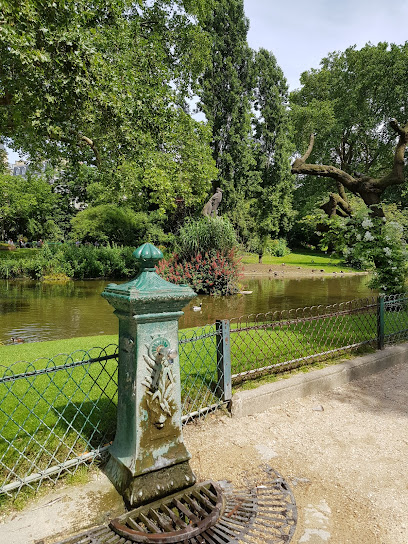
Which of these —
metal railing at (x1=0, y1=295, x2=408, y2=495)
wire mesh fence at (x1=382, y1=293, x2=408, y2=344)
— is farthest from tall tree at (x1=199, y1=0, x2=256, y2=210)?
metal railing at (x1=0, y1=295, x2=408, y2=495)

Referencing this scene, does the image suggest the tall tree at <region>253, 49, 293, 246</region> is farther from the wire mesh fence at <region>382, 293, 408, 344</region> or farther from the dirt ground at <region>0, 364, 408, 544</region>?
the dirt ground at <region>0, 364, 408, 544</region>

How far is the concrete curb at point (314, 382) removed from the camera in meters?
3.99

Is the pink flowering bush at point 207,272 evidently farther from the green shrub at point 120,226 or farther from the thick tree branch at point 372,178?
the green shrub at point 120,226

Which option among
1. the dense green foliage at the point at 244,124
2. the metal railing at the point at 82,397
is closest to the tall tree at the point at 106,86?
the metal railing at the point at 82,397

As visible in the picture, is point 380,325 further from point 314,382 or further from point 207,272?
point 207,272

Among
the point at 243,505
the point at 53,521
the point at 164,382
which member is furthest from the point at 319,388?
the point at 53,521

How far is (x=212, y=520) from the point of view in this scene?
7.56ft

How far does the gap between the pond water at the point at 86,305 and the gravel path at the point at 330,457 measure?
5395 mm

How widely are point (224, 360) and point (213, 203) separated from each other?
2189 centimetres

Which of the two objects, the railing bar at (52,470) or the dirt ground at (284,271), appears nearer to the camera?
the railing bar at (52,470)

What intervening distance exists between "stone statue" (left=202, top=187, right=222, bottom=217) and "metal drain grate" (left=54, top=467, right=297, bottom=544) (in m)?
22.4

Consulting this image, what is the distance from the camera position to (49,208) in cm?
3466

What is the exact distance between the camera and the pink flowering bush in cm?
1428

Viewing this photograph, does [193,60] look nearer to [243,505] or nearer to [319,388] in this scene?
[319,388]
